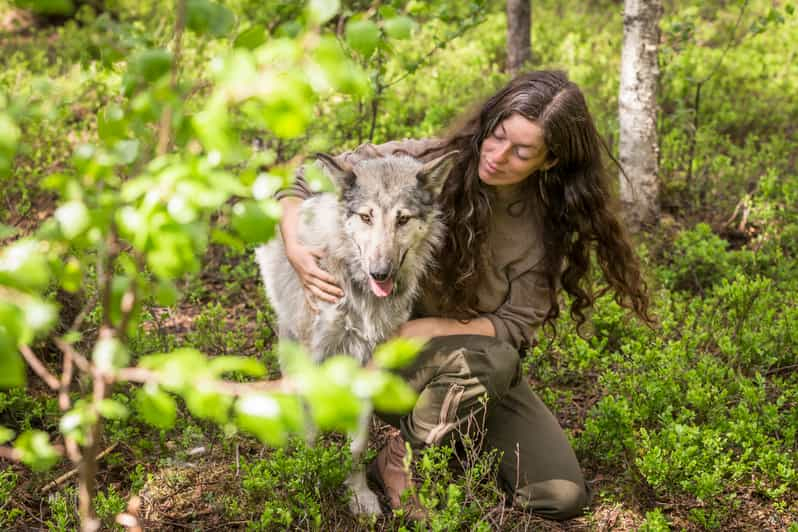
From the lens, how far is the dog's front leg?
358 cm

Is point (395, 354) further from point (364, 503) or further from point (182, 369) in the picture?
point (364, 503)

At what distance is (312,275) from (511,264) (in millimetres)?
1115

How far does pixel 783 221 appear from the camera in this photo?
6.18m

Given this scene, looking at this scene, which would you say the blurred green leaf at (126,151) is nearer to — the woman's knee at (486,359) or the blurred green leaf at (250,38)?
the blurred green leaf at (250,38)

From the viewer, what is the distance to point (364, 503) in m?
3.64

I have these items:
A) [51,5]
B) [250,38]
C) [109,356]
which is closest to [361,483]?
[109,356]

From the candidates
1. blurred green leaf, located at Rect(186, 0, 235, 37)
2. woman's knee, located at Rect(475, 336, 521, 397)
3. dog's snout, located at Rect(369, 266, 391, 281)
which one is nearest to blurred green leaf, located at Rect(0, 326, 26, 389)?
blurred green leaf, located at Rect(186, 0, 235, 37)

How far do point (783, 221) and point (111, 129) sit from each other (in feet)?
20.2

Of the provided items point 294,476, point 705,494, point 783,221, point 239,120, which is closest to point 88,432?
point 294,476

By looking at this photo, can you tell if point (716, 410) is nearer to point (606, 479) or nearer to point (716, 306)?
point (606, 479)

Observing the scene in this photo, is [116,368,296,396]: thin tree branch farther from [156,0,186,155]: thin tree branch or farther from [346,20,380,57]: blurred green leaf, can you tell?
[346,20,380,57]: blurred green leaf

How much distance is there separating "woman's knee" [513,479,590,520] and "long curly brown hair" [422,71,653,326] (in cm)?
93

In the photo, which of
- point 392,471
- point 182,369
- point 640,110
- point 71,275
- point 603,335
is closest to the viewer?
point 182,369

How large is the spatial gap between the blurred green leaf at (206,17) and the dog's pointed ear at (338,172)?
196 centimetres
